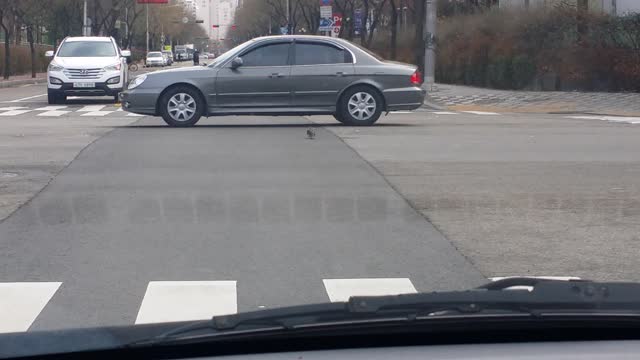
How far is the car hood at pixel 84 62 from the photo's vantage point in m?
28.4

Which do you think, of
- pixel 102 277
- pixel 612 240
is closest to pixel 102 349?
pixel 102 277

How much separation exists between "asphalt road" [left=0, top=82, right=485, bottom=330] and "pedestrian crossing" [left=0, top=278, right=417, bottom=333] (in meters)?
0.04

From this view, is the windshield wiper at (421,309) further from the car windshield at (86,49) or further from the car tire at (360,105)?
the car windshield at (86,49)

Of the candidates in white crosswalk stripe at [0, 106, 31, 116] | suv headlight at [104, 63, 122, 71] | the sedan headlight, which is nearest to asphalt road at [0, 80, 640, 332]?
the sedan headlight

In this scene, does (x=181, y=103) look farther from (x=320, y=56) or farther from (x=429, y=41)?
(x=429, y=41)

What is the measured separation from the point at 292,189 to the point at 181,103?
7904 millimetres

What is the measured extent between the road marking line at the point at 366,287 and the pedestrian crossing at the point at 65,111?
16903 mm

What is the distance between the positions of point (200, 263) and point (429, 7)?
24.4 m

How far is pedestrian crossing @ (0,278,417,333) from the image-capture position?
655 centimetres

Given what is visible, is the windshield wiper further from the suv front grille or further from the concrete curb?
the concrete curb

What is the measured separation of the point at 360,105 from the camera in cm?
1956

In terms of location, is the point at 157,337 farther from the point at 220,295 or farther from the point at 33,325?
the point at 220,295

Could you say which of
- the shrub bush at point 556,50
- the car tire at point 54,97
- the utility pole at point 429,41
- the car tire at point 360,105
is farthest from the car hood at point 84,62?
the shrub bush at point 556,50

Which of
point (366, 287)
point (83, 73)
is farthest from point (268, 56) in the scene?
point (366, 287)
